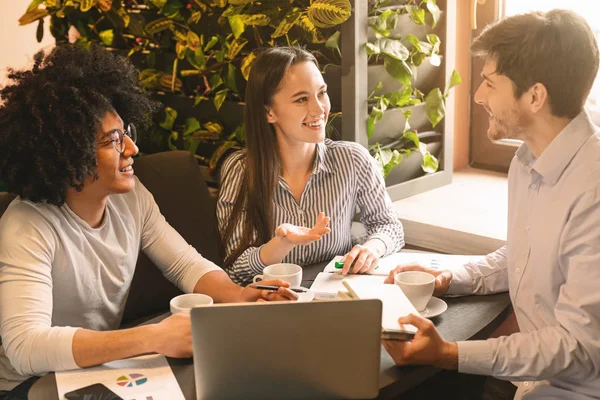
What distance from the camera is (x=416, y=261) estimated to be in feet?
6.42

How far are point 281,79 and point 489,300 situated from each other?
925 millimetres

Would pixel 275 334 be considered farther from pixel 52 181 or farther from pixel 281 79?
pixel 281 79

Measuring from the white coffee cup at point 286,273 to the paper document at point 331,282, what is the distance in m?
0.04

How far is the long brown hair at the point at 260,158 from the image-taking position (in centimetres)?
224

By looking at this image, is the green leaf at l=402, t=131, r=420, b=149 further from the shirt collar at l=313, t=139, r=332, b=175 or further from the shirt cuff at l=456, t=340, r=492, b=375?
the shirt cuff at l=456, t=340, r=492, b=375

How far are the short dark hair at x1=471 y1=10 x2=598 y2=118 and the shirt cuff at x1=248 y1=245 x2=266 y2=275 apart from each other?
84 cm

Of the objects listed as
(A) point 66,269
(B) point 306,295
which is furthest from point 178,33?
(B) point 306,295

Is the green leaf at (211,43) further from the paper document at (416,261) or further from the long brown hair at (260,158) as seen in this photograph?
the paper document at (416,261)

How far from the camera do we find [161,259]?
1.97 m

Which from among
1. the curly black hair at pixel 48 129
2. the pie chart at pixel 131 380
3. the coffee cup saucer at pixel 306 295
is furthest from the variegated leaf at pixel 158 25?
the pie chart at pixel 131 380

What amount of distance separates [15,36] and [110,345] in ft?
10.2

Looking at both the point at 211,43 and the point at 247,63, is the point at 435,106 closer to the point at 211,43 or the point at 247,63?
the point at 247,63

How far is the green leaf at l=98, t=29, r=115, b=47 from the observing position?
3609mm

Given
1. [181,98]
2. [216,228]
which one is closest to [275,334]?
[216,228]
